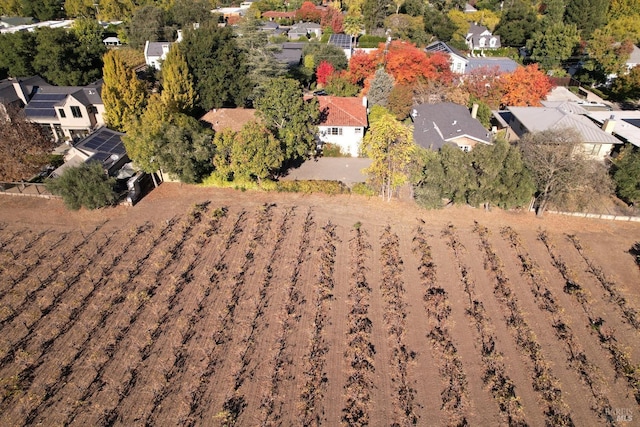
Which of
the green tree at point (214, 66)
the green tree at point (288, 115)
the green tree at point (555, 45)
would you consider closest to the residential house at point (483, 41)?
the green tree at point (555, 45)

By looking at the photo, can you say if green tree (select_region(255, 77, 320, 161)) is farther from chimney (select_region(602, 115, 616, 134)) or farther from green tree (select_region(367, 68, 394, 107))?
chimney (select_region(602, 115, 616, 134))

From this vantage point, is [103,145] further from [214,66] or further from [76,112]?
[214,66]

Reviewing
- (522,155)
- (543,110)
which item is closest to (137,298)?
(522,155)

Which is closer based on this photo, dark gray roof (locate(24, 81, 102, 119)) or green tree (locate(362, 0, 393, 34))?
dark gray roof (locate(24, 81, 102, 119))

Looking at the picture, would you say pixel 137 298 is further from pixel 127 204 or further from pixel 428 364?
pixel 428 364

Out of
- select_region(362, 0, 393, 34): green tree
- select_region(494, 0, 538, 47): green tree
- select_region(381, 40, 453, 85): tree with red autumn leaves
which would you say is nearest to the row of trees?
select_region(381, 40, 453, 85): tree with red autumn leaves

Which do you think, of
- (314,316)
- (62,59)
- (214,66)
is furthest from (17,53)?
(314,316)
